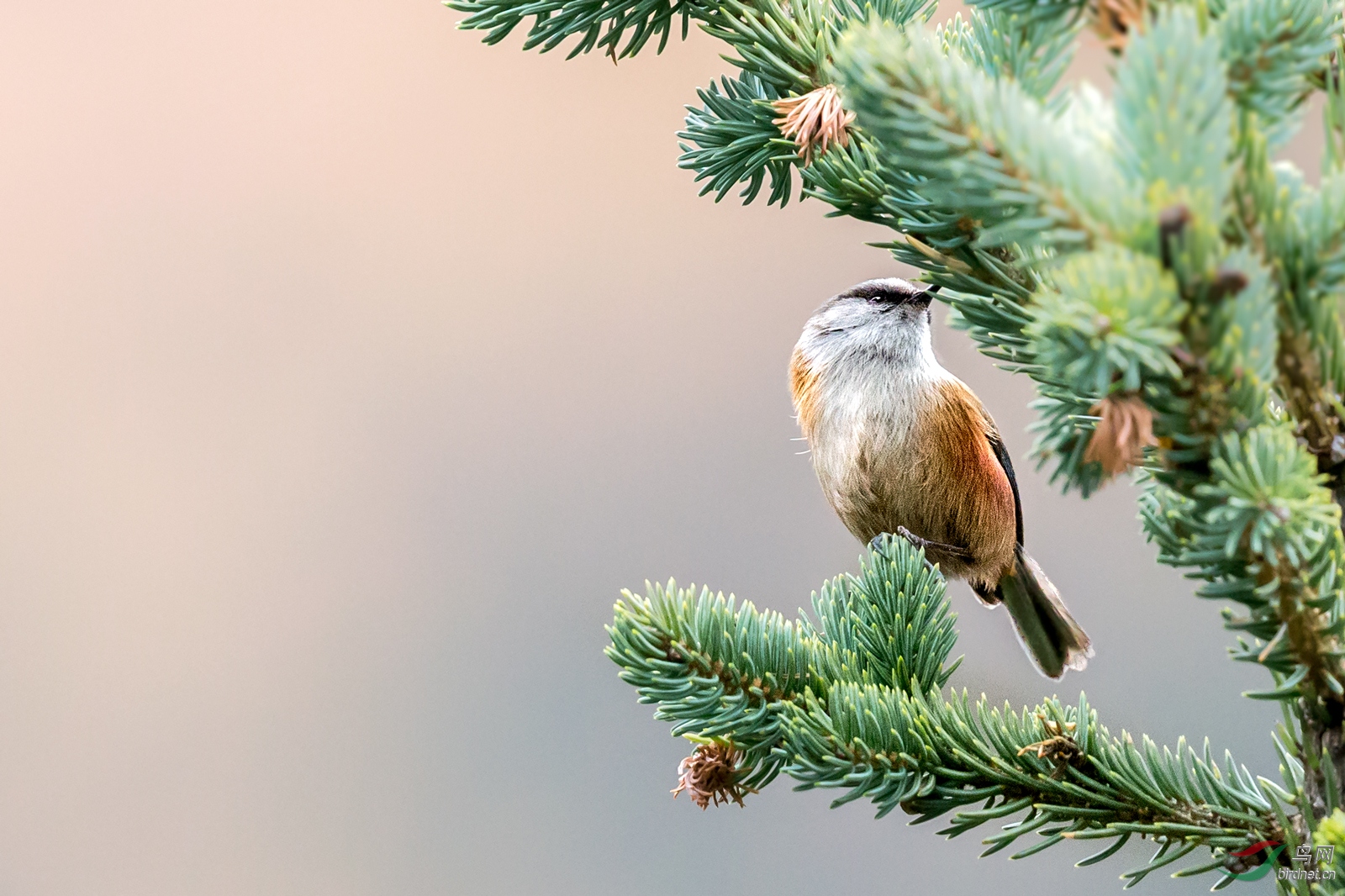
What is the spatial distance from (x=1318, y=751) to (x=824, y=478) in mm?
614

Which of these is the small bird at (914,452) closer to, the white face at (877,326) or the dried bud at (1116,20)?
the white face at (877,326)

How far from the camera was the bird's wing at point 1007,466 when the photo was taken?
102 centimetres


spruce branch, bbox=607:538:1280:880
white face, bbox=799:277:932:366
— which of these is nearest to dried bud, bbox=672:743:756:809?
spruce branch, bbox=607:538:1280:880

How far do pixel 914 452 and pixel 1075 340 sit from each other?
0.68 m

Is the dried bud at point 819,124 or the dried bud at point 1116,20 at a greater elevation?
the dried bud at point 819,124

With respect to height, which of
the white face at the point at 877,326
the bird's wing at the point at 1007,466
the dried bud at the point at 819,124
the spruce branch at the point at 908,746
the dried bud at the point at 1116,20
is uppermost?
the white face at the point at 877,326

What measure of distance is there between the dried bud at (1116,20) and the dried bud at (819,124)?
21 cm

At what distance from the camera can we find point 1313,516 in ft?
0.93

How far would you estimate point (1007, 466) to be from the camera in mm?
1051

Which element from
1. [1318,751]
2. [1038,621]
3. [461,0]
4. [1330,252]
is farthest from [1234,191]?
[1038,621]

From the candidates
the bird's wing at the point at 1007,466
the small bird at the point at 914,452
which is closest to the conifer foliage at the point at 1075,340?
the small bird at the point at 914,452

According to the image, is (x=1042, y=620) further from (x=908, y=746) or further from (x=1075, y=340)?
(x=1075, y=340)

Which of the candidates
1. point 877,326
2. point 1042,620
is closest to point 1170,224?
point 877,326

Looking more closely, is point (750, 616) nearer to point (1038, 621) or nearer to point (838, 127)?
point (838, 127)
